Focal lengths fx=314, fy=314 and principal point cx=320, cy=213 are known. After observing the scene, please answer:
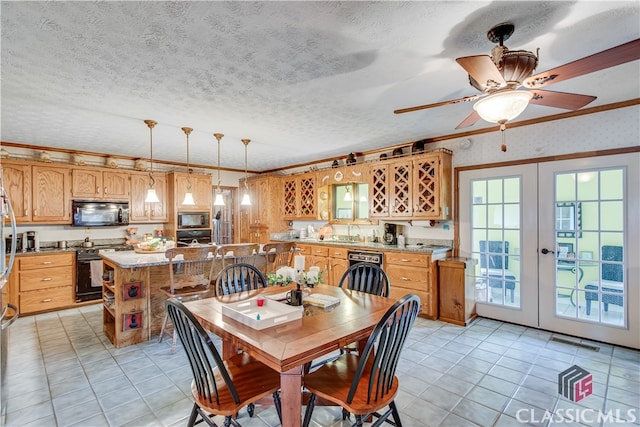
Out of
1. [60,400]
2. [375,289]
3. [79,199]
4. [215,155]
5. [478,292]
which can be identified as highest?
[215,155]

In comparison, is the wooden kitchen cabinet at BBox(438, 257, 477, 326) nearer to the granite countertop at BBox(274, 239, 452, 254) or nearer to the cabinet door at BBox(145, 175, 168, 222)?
the granite countertop at BBox(274, 239, 452, 254)

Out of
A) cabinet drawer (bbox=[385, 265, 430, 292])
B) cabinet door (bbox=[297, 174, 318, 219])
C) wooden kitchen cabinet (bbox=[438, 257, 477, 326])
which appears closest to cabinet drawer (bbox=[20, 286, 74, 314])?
cabinet door (bbox=[297, 174, 318, 219])

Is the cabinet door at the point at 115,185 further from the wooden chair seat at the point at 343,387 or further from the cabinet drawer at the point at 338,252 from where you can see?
the wooden chair seat at the point at 343,387

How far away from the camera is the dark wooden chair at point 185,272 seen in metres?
3.19

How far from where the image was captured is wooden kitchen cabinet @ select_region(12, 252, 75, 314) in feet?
14.3

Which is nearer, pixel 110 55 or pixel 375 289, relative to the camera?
pixel 110 55

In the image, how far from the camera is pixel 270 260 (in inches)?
166

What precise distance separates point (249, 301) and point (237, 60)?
1.72 metres

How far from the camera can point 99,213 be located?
520 centimetres

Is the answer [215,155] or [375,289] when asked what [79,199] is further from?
[375,289]

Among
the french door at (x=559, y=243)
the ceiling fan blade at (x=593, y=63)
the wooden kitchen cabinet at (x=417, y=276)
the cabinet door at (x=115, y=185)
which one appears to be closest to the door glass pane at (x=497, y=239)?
the french door at (x=559, y=243)

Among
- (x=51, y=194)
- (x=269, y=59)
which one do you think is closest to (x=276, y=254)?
(x=269, y=59)

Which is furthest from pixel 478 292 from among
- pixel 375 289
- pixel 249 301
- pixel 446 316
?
Answer: pixel 249 301

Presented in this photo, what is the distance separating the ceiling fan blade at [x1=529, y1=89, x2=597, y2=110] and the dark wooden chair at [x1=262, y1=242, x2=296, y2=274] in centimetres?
283
